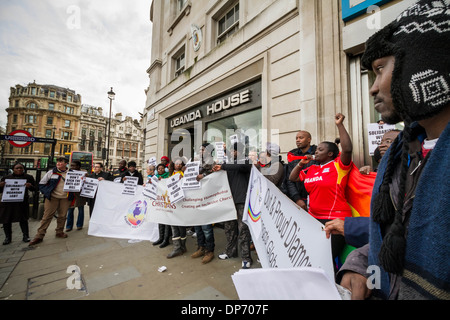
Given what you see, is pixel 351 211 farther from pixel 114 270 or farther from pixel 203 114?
pixel 203 114

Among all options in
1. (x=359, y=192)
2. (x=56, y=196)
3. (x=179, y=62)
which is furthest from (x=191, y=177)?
(x=179, y=62)

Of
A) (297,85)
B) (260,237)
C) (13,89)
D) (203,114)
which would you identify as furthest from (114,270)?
(13,89)

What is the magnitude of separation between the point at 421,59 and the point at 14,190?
7.75m

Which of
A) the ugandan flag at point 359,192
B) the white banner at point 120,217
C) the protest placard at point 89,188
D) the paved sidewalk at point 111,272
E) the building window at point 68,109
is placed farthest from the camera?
the building window at point 68,109

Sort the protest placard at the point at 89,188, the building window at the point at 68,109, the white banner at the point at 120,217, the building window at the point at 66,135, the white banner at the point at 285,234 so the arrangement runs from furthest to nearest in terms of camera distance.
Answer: the building window at the point at 68,109
the building window at the point at 66,135
the protest placard at the point at 89,188
the white banner at the point at 120,217
the white banner at the point at 285,234

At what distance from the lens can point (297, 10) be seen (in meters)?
5.04

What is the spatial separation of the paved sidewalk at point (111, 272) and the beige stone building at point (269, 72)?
3.07m

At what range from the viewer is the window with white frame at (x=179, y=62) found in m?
11.0

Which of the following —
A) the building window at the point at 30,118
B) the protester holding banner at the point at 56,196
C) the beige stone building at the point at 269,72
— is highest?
the building window at the point at 30,118

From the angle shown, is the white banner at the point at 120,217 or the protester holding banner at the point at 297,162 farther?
the white banner at the point at 120,217

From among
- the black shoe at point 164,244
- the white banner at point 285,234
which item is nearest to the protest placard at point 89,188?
the black shoe at point 164,244

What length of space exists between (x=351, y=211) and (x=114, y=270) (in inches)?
151

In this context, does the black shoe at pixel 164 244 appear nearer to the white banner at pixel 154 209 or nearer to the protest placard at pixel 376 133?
the white banner at pixel 154 209

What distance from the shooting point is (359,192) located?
227 centimetres
